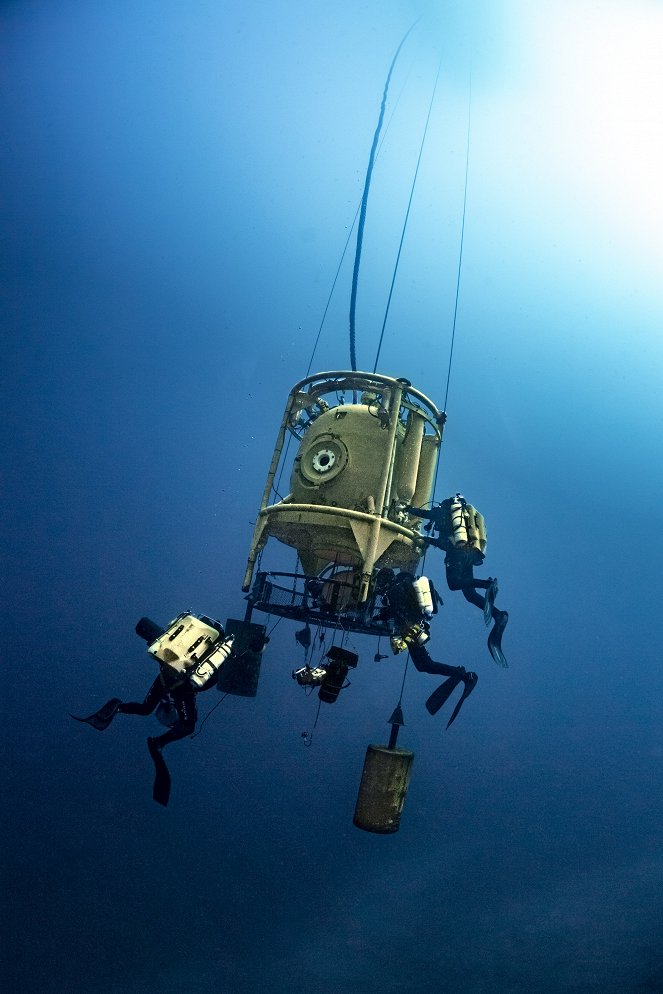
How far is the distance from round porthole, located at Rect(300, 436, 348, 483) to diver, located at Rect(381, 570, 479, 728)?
244 cm

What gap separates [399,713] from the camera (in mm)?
8844

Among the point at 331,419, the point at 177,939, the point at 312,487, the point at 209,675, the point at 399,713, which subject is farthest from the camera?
the point at 177,939

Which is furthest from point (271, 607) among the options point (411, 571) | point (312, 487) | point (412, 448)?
point (412, 448)

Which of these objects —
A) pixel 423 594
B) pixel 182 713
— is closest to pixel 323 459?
pixel 423 594

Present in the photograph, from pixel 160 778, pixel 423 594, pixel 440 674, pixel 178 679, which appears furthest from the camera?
pixel 440 674

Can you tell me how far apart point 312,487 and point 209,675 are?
155 inches

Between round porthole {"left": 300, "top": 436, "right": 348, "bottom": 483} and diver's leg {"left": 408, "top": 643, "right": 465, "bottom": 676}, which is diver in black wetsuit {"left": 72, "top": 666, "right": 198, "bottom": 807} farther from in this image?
round porthole {"left": 300, "top": 436, "right": 348, "bottom": 483}

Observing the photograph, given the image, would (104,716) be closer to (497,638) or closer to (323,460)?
(323,460)

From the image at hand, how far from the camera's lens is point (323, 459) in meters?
10.1

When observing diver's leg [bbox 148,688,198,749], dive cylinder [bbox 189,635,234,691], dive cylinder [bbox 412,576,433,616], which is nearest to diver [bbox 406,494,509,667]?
dive cylinder [bbox 412,576,433,616]

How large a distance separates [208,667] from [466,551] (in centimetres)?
498

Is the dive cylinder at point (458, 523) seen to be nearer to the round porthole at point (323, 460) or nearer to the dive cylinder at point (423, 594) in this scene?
the dive cylinder at point (423, 594)

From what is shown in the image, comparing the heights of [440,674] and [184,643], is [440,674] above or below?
above

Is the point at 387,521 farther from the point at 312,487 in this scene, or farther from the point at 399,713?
the point at 399,713
